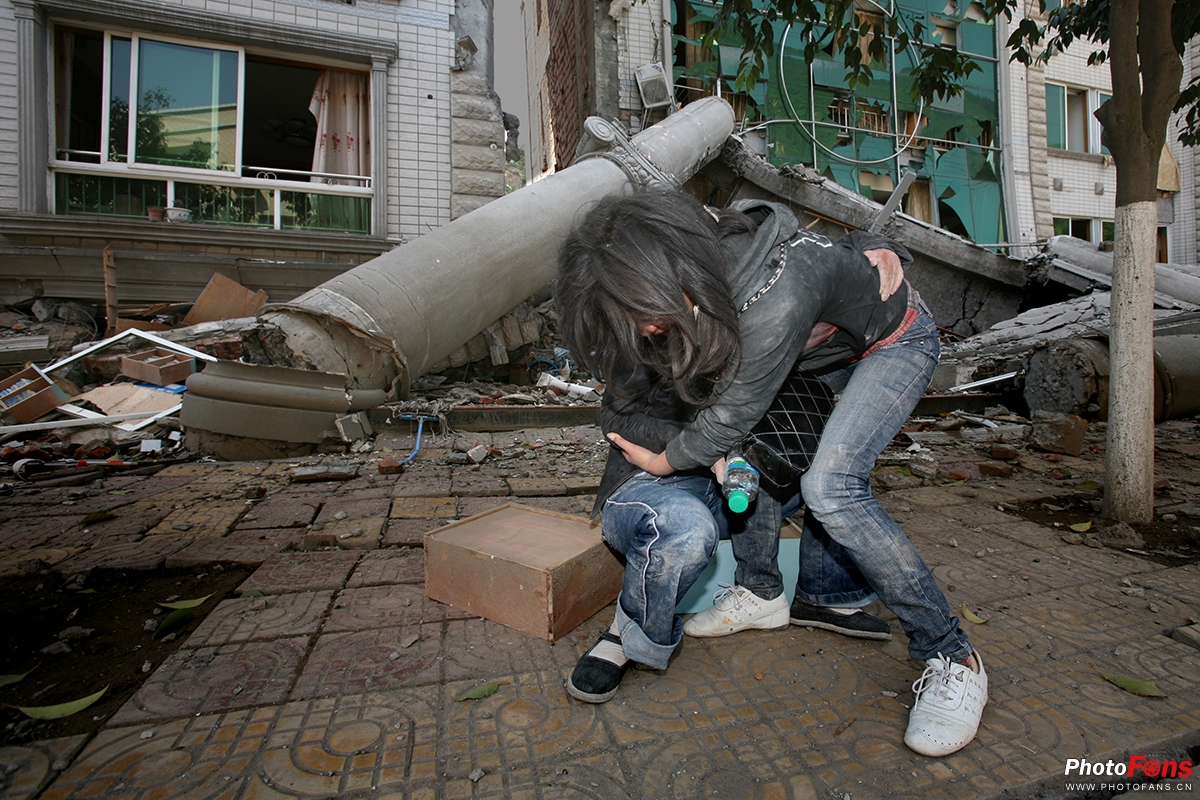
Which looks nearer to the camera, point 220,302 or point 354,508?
point 354,508

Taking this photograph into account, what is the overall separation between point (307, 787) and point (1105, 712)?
2107 millimetres

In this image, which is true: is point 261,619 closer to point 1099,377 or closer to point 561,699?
point 561,699

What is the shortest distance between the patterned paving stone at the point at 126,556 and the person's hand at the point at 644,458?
2156 millimetres

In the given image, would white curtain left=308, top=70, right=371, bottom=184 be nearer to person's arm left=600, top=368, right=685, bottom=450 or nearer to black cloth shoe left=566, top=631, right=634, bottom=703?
person's arm left=600, top=368, right=685, bottom=450

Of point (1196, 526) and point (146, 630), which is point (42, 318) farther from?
point (1196, 526)

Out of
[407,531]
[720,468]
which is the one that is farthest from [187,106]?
[720,468]

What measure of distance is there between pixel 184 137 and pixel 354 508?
22.1 ft

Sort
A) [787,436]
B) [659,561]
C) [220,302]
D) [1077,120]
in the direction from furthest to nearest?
[1077,120]
[220,302]
[787,436]
[659,561]

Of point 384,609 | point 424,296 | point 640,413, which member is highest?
point 424,296

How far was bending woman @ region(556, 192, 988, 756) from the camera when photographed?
1.51 metres

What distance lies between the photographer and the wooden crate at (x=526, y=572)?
203cm

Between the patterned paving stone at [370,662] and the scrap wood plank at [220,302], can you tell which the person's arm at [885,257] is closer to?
the patterned paving stone at [370,662]

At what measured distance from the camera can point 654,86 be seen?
1084 centimetres

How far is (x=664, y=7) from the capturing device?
1138 centimetres
